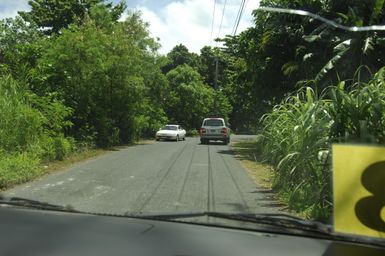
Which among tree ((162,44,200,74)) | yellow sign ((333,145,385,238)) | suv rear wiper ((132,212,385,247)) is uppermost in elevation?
tree ((162,44,200,74))

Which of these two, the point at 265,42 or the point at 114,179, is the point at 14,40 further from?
the point at 114,179

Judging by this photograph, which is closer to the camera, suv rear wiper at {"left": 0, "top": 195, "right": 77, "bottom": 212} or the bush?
suv rear wiper at {"left": 0, "top": 195, "right": 77, "bottom": 212}

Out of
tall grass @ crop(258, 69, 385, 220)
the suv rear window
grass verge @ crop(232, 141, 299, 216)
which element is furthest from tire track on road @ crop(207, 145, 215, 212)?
the suv rear window

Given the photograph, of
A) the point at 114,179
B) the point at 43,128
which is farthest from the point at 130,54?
the point at 114,179

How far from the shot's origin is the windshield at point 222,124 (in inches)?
228

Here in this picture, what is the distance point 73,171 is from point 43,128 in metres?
4.14

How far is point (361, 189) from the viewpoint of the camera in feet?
7.95

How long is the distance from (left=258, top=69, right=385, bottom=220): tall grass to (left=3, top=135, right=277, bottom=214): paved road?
644 millimetres

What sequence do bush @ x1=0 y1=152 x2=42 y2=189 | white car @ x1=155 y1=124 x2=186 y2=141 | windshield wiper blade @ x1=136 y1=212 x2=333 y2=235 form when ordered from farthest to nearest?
white car @ x1=155 y1=124 x2=186 y2=141 → bush @ x1=0 y1=152 x2=42 y2=189 → windshield wiper blade @ x1=136 y1=212 x2=333 y2=235

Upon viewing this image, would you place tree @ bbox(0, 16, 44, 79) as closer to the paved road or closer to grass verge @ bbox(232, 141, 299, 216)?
the paved road

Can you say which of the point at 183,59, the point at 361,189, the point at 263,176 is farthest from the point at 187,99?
the point at 361,189

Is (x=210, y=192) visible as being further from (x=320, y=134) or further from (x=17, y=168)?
(x=17, y=168)

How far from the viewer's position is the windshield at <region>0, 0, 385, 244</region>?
19.0 ft

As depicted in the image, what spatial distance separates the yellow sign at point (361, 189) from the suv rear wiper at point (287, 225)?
0.06 meters
